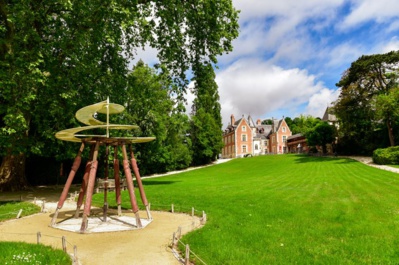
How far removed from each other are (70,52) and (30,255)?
15.2 metres

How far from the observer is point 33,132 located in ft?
84.9

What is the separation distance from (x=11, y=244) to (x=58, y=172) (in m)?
29.9

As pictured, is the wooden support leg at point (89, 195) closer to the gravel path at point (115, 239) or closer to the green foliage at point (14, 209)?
the gravel path at point (115, 239)

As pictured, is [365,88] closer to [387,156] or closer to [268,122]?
[387,156]

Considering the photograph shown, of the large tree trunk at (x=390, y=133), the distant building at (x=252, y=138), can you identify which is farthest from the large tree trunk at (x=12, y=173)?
the distant building at (x=252, y=138)

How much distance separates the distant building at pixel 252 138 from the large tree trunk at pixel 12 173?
7648cm

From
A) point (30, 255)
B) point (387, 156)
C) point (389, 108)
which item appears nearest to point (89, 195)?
point (30, 255)

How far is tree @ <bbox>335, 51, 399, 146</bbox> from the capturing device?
5319 cm

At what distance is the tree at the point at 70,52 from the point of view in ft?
58.7

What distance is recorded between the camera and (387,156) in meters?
43.0

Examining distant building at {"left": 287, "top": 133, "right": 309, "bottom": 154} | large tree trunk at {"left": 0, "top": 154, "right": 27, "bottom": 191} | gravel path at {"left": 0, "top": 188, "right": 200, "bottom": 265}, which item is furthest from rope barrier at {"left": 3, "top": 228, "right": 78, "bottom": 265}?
distant building at {"left": 287, "top": 133, "right": 309, "bottom": 154}

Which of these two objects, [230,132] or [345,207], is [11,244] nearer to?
[345,207]

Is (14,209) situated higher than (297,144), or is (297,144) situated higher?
(297,144)

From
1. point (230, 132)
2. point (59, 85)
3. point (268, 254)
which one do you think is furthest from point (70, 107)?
point (230, 132)
